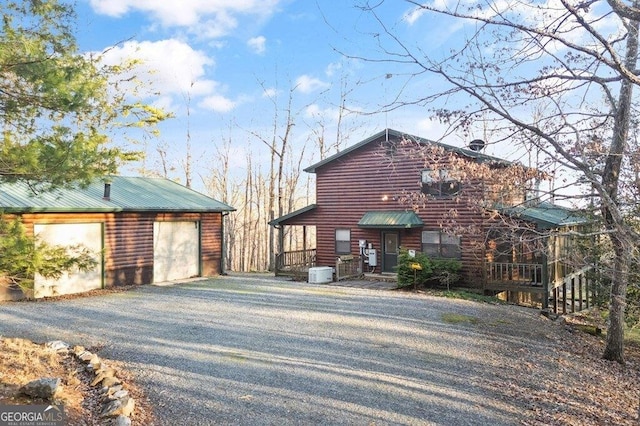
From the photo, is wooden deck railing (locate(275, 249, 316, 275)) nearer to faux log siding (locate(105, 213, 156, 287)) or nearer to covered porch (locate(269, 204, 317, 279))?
covered porch (locate(269, 204, 317, 279))

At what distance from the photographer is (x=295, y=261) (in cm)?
1994

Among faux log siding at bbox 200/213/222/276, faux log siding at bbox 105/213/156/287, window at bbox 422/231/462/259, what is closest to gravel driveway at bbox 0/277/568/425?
faux log siding at bbox 105/213/156/287

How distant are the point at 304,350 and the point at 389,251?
10487 mm

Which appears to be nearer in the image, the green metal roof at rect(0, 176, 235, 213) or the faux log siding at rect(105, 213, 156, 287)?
the green metal roof at rect(0, 176, 235, 213)

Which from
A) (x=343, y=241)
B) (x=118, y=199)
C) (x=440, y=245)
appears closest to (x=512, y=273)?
(x=440, y=245)

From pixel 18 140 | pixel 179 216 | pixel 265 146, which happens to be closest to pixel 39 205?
pixel 179 216

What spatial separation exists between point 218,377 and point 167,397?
888 millimetres

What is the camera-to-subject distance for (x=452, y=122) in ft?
19.4

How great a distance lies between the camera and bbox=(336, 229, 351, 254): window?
1864 centimetres

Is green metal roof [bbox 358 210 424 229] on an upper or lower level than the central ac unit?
upper

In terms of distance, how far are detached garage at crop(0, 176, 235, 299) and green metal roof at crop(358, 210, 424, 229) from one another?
600 centimetres

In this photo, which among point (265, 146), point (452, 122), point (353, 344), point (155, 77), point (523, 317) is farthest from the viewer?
point (265, 146)

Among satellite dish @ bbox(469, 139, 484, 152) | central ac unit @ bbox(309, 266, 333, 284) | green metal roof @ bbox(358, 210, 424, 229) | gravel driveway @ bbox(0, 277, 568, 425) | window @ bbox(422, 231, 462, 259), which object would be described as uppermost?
satellite dish @ bbox(469, 139, 484, 152)

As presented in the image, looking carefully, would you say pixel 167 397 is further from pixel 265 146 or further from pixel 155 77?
pixel 265 146
